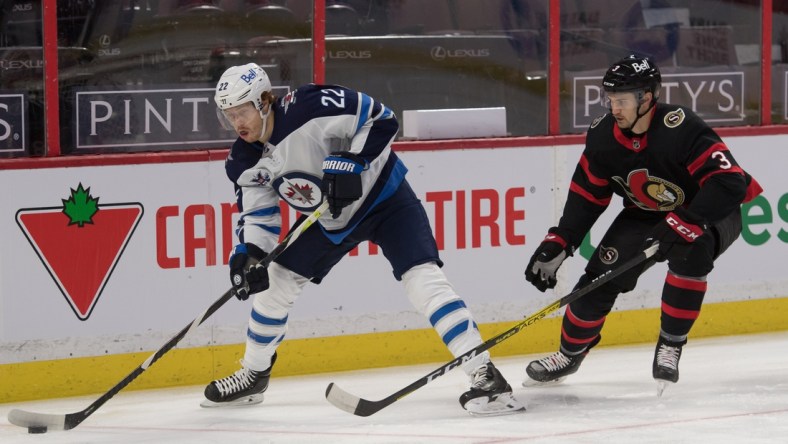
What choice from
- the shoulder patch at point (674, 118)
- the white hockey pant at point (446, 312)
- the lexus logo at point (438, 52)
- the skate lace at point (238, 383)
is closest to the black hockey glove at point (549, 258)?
the white hockey pant at point (446, 312)

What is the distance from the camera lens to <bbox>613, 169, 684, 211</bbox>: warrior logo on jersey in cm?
424

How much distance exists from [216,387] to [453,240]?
1176 mm

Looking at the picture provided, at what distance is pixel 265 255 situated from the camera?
13.9 feet

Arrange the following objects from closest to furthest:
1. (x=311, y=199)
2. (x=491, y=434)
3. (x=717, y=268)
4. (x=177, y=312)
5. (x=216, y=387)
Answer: (x=491, y=434), (x=311, y=199), (x=216, y=387), (x=177, y=312), (x=717, y=268)

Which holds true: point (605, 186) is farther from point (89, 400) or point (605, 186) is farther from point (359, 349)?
point (89, 400)

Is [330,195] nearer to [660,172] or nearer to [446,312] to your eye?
[446,312]

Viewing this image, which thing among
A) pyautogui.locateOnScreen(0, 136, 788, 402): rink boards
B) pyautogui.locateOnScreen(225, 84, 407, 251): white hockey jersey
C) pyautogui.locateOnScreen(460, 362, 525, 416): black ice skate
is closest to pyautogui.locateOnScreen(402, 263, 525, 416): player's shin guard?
pyautogui.locateOnScreen(460, 362, 525, 416): black ice skate

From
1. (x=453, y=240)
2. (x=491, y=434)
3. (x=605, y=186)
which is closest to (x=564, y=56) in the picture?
(x=453, y=240)

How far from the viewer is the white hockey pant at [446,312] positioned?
4.09m

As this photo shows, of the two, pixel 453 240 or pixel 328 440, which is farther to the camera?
pixel 453 240

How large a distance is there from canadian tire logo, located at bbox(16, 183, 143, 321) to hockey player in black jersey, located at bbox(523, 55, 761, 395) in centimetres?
134

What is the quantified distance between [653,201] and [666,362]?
469mm

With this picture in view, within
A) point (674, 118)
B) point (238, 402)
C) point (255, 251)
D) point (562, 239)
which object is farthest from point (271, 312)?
point (674, 118)

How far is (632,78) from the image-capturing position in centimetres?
416
